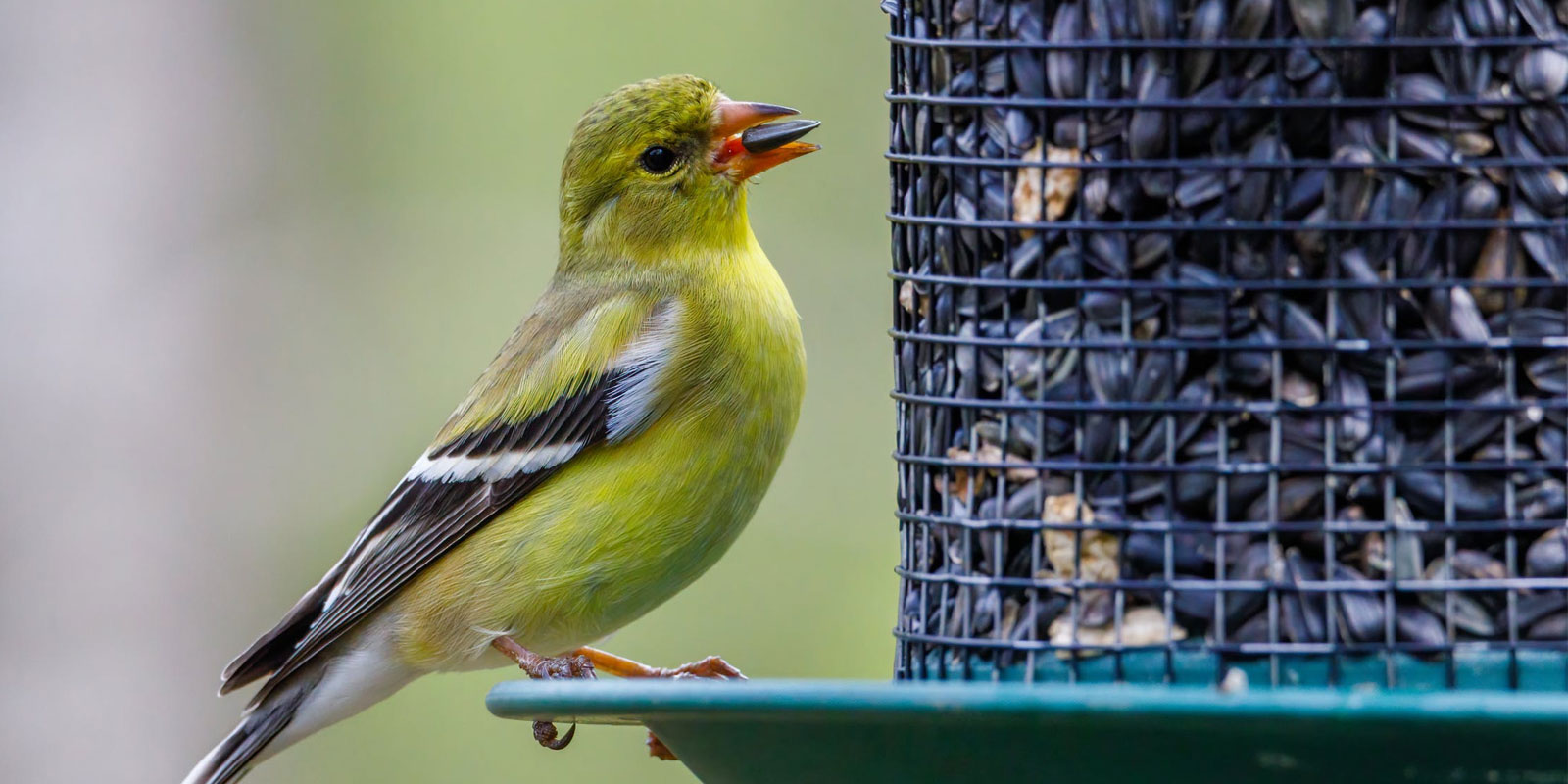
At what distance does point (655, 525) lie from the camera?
16.2 feet

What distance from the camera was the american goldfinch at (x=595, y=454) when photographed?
500 centimetres

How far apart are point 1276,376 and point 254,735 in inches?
153

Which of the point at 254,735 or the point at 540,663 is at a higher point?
the point at 540,663

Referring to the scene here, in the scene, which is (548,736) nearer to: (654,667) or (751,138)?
(654,667)

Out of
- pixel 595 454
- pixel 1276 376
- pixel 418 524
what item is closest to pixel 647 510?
pixel 595 454

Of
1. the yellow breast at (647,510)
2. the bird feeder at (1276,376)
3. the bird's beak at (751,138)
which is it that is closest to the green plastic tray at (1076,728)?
the bird feeder at (1276,376)

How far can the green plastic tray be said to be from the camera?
2406 millimetres

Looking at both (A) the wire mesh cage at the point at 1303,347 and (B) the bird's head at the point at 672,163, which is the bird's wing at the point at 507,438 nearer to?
(B) the bird's head at the point at 672,163

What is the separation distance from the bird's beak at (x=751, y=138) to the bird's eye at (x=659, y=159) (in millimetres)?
153

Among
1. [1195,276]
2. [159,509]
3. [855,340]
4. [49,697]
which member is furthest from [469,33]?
[1195,276]

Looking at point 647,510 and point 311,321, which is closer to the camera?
point 647,510

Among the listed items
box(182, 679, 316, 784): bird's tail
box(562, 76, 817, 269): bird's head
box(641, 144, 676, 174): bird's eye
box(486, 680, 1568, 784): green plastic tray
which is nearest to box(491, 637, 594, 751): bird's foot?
box(182, 679, 316, 784): bird's tail

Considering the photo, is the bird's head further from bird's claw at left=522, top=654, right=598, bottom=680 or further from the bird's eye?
bird's claw at left=522, top=654, right=598, bottom=680

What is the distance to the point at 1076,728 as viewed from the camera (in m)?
2.63
